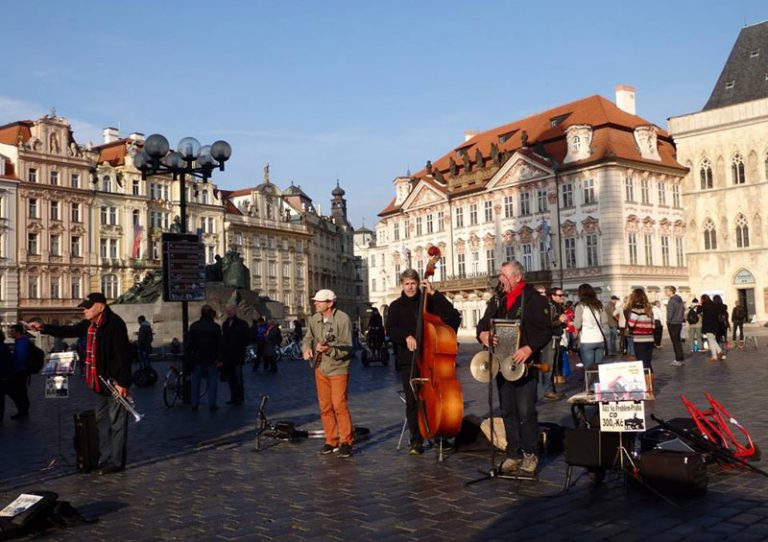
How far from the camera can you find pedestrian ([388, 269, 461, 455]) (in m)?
8.41

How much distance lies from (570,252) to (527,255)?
3.74 meters

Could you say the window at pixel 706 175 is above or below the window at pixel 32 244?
above

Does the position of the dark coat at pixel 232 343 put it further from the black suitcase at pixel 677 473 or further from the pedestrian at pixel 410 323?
the black suitcase at pixel 677 473

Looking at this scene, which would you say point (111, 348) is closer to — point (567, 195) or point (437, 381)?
point (437, 381)

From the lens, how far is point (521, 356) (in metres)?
6.71

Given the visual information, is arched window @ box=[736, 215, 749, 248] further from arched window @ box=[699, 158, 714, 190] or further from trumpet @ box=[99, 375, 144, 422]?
trumpet @ box=[99, 375, 144, 422]

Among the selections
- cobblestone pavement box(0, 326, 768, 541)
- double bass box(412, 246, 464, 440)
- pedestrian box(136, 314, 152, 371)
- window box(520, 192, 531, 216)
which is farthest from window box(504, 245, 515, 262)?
double bass box(412, 246, 464, 440)

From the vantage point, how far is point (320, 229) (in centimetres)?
9400

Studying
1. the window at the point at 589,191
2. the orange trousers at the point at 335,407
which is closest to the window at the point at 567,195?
the window at the point at 589,191

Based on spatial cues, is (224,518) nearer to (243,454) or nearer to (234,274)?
(243,454)

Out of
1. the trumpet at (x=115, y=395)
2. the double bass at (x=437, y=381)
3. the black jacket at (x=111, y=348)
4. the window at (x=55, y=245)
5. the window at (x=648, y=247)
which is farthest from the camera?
the window at (x=55, y=245)

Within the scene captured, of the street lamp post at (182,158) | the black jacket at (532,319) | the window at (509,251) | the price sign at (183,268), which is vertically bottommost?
the black jacket at (532,319)

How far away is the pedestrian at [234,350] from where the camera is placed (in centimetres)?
1451

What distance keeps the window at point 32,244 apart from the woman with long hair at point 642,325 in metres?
54.2
